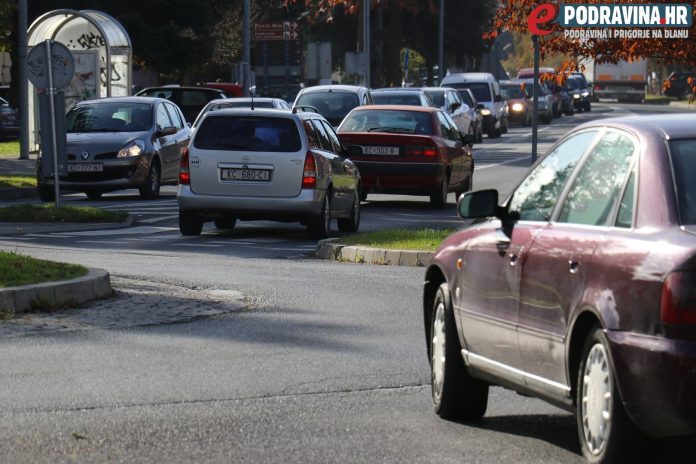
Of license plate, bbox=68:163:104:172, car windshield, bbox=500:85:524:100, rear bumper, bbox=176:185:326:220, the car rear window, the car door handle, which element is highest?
the car door handle

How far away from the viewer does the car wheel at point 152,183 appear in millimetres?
29145

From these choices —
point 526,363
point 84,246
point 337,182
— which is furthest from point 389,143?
point 526,363

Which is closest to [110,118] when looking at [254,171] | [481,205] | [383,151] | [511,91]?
[383,151]

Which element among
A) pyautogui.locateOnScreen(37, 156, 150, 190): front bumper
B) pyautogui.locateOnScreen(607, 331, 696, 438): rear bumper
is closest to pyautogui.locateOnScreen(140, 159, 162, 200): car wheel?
pyautogui.locateOnScreen(37, 156, 150, 190): front bumper

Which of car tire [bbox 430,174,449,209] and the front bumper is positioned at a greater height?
the front bumper

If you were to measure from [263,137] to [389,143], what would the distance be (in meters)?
6.16

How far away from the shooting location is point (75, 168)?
2842 cm

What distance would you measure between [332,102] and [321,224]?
15.6m

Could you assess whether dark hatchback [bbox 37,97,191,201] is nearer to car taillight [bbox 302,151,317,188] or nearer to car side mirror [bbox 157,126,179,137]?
car side mirror [bbox 157,126,179,137]

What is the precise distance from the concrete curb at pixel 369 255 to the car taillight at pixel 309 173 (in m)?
1.89

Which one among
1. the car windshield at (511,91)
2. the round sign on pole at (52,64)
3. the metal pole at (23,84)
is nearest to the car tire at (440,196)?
the round sign on pole at (52,64)

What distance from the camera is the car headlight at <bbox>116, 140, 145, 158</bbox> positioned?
1121 inches

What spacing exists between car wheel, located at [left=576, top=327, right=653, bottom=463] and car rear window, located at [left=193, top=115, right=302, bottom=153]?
47.8 ft

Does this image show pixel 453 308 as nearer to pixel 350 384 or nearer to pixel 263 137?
pixel 350 384
